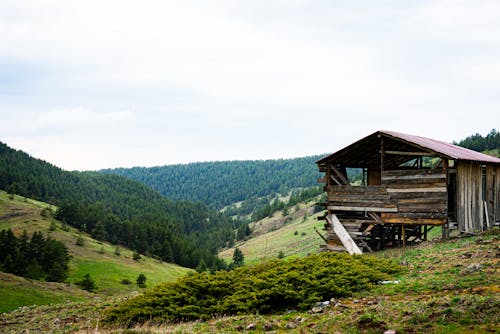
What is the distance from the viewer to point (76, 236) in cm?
10838

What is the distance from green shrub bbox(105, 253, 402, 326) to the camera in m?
14.0

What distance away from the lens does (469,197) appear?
80.9 ft

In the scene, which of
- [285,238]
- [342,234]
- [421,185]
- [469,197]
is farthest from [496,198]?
[285,238]

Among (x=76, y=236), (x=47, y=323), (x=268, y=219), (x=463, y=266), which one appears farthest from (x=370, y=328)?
(x=268, y=219)

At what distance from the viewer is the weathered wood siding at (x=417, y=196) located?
22.4 metres

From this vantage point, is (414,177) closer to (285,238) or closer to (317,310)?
(317,310)

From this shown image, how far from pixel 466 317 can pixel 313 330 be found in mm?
3569

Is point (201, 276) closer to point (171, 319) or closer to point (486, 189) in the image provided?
point (171, 319)

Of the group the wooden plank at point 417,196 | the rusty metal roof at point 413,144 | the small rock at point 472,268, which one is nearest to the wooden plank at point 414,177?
the wooden plank at point 417,196

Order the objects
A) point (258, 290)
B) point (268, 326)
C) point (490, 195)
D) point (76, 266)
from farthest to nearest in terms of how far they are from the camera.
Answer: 1. point (76, 266)
2. point (490, 195)
3. point (258, 290)
4. point (268, 326)

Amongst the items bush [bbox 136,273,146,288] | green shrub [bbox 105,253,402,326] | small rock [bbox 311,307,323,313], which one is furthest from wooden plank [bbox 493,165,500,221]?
bush [bbox 136,273,146,288]

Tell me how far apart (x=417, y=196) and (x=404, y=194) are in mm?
701

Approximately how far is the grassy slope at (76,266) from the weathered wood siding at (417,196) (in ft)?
129

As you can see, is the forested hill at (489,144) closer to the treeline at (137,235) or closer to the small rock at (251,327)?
the treeline at (137,235)
